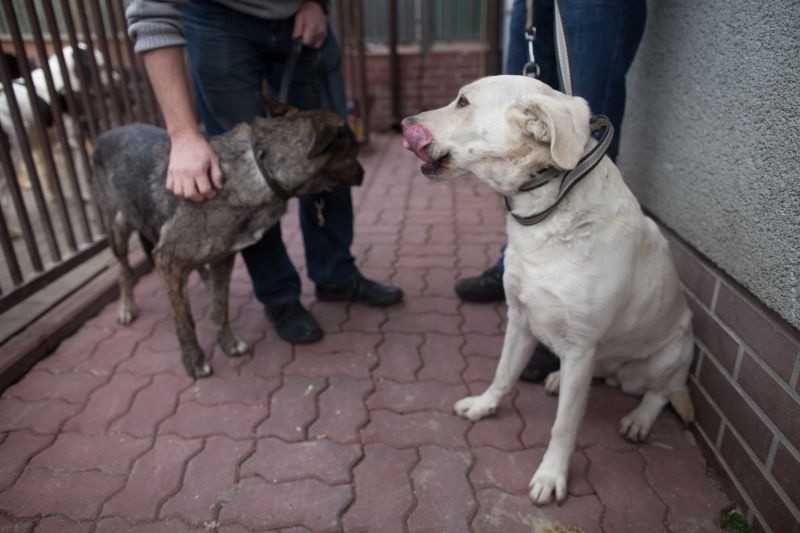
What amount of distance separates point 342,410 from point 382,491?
1.78 ft

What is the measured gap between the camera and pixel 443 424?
2.48m

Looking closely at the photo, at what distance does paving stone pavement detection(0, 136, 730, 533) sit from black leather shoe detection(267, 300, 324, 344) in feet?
0.22

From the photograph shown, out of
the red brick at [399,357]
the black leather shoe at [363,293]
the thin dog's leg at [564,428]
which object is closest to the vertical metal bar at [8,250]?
the black leather shoe at [363,293]

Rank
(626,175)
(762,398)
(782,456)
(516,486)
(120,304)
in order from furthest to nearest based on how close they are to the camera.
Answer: (120,304), (626,175), (516,486), (762,398), (782,456)

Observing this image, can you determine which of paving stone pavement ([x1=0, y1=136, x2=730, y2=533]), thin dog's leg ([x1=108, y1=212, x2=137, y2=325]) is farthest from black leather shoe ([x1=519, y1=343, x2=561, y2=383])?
thin dog's leg ([x1=108, y1=212, x2=137, y2=325])

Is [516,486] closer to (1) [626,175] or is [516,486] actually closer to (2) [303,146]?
(2) [303,146]

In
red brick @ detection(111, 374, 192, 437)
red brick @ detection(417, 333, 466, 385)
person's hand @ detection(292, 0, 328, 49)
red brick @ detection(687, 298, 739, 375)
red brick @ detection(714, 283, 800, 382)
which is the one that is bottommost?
red brick @ detection(417, 333, 466, 385)

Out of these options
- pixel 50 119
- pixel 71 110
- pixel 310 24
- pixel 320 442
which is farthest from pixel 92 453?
pixel 50 119

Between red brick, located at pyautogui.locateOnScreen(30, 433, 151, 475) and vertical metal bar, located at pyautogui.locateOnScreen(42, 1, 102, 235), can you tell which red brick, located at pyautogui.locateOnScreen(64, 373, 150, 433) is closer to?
red brick, located at pyautogui.locateOnScreen(30, 433, 151, 475)

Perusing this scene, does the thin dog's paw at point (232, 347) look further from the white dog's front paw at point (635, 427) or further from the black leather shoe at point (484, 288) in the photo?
the white dog's front paw at point (635, 427)

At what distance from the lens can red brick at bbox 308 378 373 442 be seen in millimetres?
2447

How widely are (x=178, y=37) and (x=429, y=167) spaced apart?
1.28 metres

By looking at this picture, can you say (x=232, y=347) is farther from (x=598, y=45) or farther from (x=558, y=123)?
(x=598, y=45)

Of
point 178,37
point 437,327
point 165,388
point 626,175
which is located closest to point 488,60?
point 626,175
